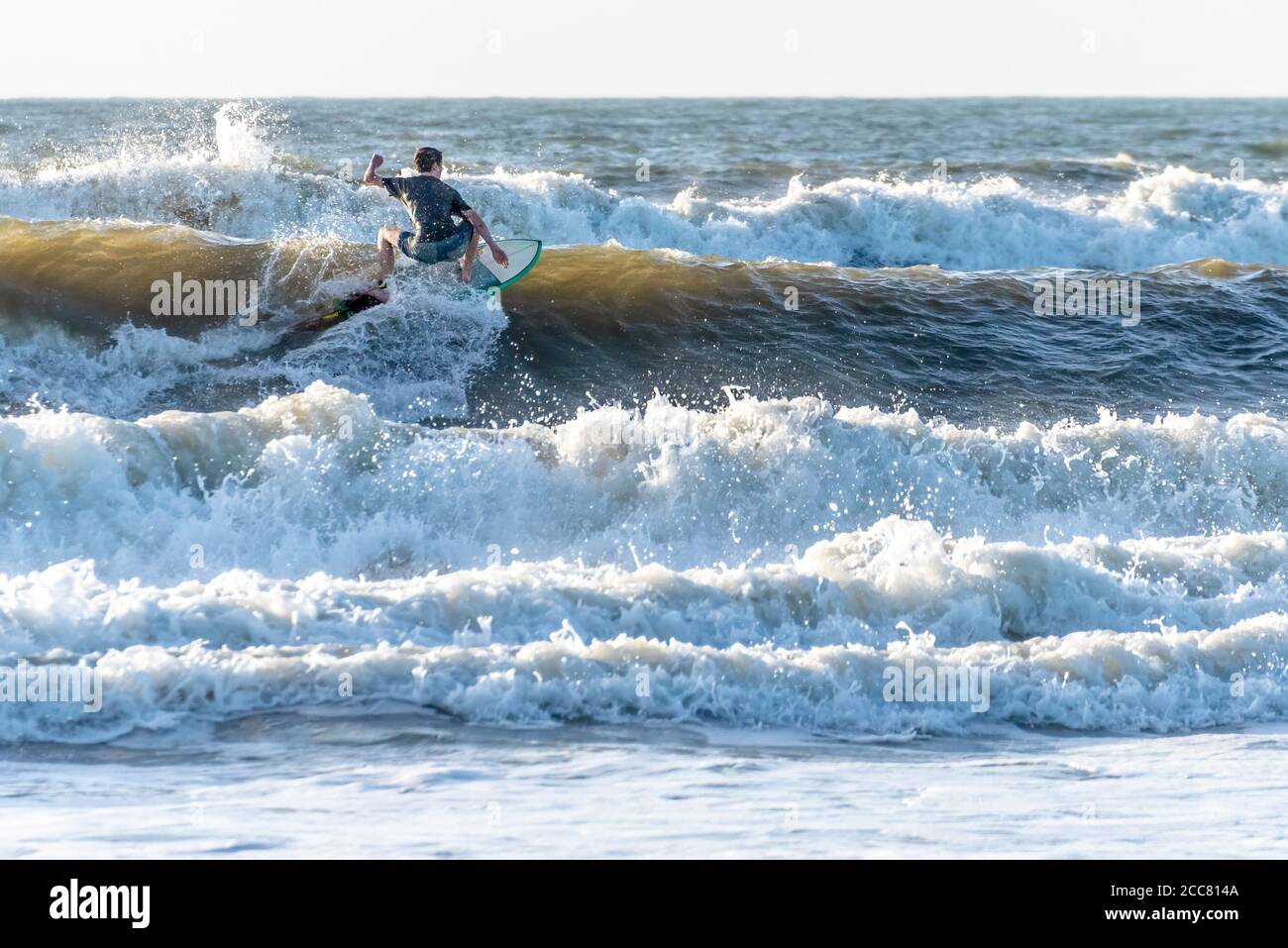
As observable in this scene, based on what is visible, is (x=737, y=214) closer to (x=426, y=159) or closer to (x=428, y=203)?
(x=426, y=159)

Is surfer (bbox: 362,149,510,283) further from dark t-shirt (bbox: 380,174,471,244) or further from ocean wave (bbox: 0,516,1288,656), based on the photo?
ocean wave (bbox: 0,516,1288,656)

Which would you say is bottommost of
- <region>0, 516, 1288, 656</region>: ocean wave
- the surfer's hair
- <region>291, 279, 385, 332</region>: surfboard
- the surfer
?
<region>0, 516, 1288, 656</region>: ocean wave

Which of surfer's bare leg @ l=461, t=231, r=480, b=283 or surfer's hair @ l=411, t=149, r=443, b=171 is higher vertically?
surfer's hair @ l=411, t=149, r=443, b=171

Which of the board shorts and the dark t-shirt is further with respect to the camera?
the board shorts

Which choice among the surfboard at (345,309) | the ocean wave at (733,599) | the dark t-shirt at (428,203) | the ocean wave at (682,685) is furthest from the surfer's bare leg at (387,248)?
the ocean wave at (682,685)

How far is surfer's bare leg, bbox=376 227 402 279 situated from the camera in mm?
12797

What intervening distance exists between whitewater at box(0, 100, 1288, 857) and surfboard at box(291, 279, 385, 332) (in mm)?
143

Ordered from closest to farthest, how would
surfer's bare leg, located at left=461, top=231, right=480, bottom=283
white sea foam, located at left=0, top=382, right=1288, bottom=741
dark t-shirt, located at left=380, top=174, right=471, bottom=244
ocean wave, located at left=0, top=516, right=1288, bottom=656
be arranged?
white sea foam, located at left=0, top=382, right=1288, bottom=741 → ocean wave, located at left=0, top=516, right=1288, bottom=656 → dark t-shirt, located at left=380, top=174, right=471, bottom=244 → surfer's bare leg, located at left=461, top=231, right=480, bottom=283

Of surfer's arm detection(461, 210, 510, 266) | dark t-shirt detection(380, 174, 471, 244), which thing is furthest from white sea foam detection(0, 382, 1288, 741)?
dark t-shirt detection(380, 174, 471, 244)

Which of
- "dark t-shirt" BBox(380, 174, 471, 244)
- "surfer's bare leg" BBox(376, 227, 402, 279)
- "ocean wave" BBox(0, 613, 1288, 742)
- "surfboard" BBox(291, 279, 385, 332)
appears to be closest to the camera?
"ocean wave" BBox(0, 613, 1288, 742)

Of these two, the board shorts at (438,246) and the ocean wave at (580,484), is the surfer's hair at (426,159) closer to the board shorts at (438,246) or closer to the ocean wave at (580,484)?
the board shorts at (438,246)

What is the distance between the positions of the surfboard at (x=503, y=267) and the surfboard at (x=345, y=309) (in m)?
0.93

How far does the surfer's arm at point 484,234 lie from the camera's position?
12.0 meters
